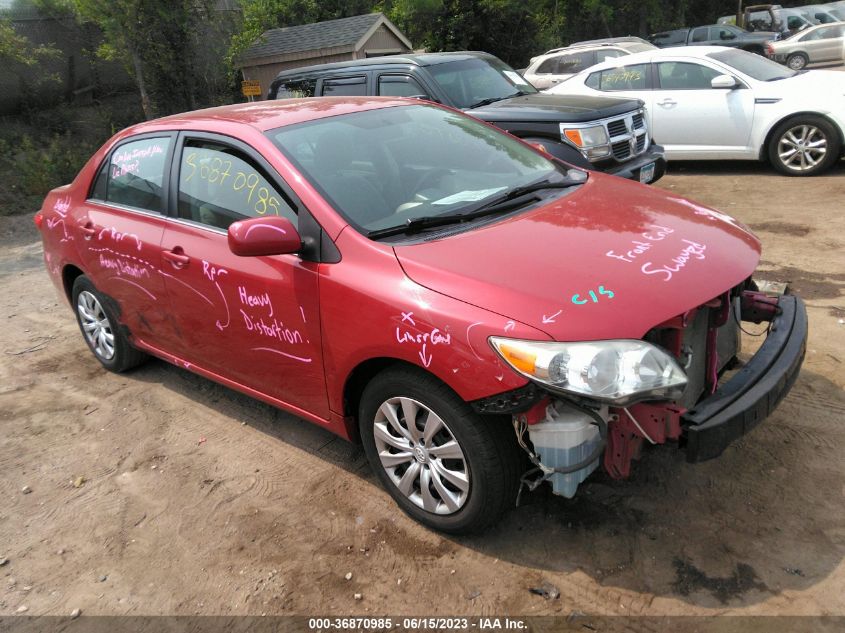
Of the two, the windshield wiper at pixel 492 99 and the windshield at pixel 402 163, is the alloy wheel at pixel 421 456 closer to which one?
the windshield at pixel 402 163

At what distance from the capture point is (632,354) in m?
2.45

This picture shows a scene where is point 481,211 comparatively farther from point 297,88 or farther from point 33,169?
point 33,169

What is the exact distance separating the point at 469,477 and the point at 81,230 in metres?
3.30

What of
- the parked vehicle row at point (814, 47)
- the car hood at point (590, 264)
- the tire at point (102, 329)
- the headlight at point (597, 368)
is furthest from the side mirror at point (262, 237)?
the parked vehicle row at point (814, 47)

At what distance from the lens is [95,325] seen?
501 centimetres

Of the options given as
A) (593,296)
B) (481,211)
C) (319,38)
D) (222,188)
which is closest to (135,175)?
A: (222,188)

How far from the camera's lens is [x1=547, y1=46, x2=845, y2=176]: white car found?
8.22 m

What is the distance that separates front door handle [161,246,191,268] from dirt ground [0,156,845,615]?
1.06 m

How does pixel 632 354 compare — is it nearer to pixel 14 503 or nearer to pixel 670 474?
pixel 670 474

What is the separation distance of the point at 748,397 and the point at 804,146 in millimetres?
7061

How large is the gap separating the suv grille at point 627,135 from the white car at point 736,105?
1820 millimetres

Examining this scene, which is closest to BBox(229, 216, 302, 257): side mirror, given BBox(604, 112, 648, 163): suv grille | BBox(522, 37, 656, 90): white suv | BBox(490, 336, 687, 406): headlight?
BBox(490, 336, 687, 406): headlight

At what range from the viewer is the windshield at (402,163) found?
10.5 ft

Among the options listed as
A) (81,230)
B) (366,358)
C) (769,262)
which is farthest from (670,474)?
(81,230)
